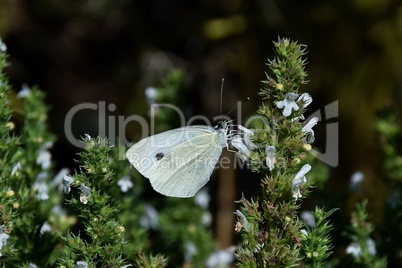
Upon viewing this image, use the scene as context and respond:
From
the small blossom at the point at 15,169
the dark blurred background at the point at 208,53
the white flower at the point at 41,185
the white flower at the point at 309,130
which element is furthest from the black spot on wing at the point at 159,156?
the dark blurred background at the point at 208,53

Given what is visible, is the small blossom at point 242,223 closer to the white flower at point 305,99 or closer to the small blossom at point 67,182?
the white flower at point 305,99

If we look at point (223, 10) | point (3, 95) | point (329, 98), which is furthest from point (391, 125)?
point (223, 10)

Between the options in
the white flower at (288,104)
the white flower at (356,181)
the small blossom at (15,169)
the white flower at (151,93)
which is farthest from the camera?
the white flower at (151,93)

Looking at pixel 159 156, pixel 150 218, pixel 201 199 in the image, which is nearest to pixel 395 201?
pixel 201 199

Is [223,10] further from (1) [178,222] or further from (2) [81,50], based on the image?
(1) [178,222]

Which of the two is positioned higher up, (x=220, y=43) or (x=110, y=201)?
(x=220, y=43)

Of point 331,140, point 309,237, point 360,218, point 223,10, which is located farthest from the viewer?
point 223,10

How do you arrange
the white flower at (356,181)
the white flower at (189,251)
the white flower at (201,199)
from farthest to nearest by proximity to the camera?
the white flower at (201,199) < the white flower at (189,251) < the white flower at (356,181)

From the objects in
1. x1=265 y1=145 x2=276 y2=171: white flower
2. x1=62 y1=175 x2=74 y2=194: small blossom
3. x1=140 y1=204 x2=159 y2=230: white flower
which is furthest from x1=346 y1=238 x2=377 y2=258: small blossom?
x1=62 y1=175 x2=74 y2=194: small blossom
